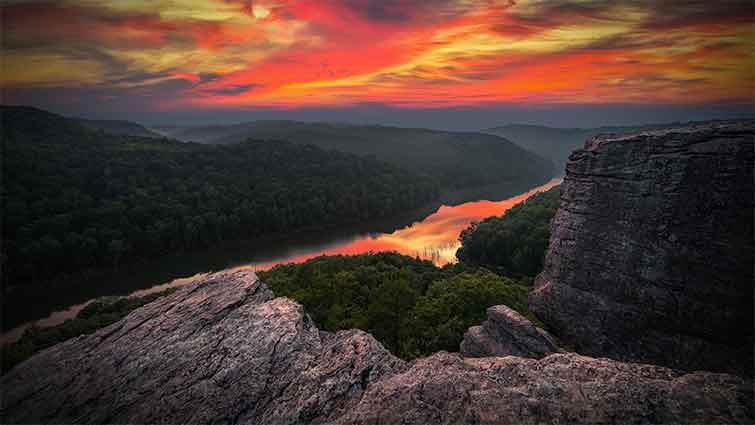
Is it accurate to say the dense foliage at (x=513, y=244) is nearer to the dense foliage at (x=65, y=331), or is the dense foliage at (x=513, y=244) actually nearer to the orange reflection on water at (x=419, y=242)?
the orange reflection on water at (x=419, y=242)

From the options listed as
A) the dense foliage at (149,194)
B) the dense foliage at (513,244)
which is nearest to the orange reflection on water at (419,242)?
the dense foliage at (513,244)

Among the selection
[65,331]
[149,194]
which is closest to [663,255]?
[65,331]

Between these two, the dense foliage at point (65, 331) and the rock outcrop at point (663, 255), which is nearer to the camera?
the rock outcrop at point (663, 255)

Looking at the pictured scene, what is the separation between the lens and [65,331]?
32719mm

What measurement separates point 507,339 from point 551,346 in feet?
5.21

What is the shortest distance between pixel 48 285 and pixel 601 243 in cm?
7636

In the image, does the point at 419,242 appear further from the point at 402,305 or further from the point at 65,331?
the point at 65,331

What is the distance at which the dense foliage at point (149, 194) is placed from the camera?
61.8 metres

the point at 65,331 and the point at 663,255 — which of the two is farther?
the point at 65,331

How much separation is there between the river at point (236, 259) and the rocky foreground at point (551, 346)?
48387mm

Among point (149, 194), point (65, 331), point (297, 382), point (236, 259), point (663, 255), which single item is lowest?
point (236, 259)

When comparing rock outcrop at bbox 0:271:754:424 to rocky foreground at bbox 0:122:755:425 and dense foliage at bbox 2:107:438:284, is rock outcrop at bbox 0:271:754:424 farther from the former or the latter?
dense foliage at bbox 2:107:438:284

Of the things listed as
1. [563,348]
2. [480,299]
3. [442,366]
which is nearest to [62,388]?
[442,366]

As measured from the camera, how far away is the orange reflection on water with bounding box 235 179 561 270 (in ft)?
236
